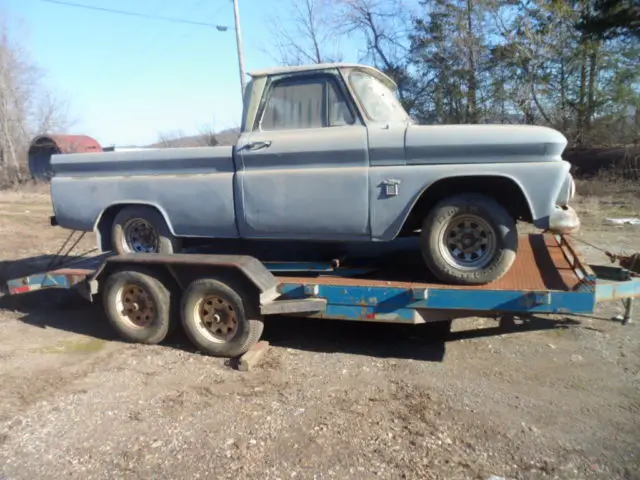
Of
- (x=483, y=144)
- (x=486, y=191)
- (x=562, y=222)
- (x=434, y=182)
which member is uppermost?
(x=483, y=144)

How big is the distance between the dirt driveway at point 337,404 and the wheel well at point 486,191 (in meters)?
1.33

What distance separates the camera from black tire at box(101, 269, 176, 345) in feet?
17.1

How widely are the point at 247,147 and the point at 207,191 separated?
1.83ft

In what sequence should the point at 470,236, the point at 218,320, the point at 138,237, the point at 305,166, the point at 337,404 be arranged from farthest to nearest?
the point at 138,237
the point at 218,320
the point at 305,166
the point at 470,236
the point at 337,404

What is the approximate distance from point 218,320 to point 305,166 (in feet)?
5.31

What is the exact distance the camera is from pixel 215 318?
5016 millimetres

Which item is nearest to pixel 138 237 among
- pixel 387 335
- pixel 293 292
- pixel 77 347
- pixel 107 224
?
pixel 107 224

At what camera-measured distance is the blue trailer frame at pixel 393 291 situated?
163 inches

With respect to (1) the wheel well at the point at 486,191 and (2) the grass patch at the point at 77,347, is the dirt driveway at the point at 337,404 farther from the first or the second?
(1) the wheel well at the point at 486,191

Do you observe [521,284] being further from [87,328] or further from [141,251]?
[87,328]

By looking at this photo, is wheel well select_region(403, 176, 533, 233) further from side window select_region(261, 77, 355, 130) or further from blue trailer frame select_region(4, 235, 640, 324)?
side window select_region(261, 77, 355, 130)

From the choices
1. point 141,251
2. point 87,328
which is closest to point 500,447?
point 141,251

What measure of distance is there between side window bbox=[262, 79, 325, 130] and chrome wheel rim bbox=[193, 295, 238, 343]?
165cm

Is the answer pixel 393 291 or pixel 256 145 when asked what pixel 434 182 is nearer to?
pixel 393 291
